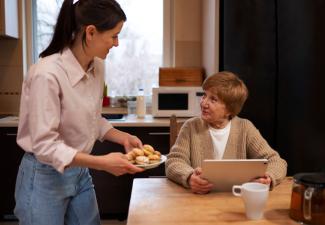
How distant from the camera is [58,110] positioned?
1304 millimetres

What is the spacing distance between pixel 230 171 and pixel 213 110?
16.4 inches

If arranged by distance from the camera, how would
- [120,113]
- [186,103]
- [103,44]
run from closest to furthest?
[103,44] → [186,103] → [120,113]

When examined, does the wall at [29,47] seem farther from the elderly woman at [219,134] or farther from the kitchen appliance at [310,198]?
the kitchen appliance at [310,198]

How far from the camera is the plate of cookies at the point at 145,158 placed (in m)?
1.37

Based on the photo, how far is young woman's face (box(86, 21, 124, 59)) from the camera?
4.52 feet

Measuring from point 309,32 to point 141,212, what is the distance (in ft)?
4.61

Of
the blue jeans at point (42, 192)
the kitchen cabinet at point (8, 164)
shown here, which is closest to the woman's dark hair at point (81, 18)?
the blue jeans at point (42, 192)

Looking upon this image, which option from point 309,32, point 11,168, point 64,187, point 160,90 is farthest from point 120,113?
point 64,187

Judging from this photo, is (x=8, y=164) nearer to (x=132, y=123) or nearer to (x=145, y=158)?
(x=132, y=123)

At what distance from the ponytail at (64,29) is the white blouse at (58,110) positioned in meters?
0.03

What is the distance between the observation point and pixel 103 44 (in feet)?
4.60

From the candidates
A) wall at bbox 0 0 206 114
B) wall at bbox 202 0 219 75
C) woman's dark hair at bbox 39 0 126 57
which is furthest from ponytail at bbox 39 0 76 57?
wall at bbox 0 0 206 114

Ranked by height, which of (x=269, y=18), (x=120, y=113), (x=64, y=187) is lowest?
(x=64, y=187)

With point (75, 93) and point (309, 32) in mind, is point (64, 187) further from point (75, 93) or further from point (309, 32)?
point (309, 32)
